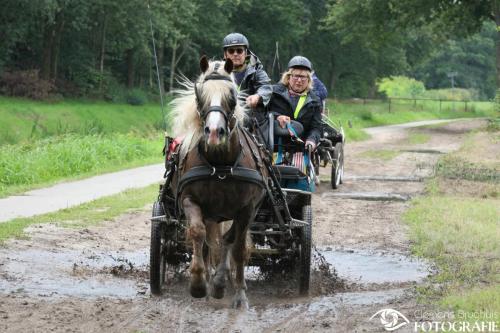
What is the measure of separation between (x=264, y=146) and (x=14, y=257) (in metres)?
3.32

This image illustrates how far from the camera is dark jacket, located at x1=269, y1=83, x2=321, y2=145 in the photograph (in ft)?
29.8

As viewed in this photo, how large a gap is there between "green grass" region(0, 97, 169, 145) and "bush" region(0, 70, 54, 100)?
1.00 metres

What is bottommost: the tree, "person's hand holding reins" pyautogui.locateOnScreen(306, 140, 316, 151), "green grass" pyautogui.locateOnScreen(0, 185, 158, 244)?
"green grass" pyautogui.locateOnScreen(0, 185, 158, 244)

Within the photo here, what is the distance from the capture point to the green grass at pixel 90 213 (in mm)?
11289

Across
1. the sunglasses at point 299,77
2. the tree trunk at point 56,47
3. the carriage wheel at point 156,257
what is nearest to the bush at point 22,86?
the tree trunk at point 56,47

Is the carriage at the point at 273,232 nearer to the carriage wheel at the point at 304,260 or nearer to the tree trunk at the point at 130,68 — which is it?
the carriage wheel at the point at 304,260

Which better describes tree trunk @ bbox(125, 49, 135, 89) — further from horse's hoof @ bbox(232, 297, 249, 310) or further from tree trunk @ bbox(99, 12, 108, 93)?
horse's hoof @ bbox(232, 297, 249, 310)

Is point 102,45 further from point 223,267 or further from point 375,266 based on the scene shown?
point 223,267

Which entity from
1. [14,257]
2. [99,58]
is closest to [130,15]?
[99,58]

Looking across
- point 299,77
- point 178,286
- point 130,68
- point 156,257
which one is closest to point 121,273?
point 178,286

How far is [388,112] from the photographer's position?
60.3 meters

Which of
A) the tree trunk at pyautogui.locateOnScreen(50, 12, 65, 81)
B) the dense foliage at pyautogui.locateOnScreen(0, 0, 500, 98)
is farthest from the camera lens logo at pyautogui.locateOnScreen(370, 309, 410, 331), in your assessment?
the tree trunk at pyautogui.locateOnScreen(50, 12, 65, 81)

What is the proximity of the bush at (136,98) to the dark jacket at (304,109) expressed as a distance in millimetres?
36129

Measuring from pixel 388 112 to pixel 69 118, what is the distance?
97.7 feet
